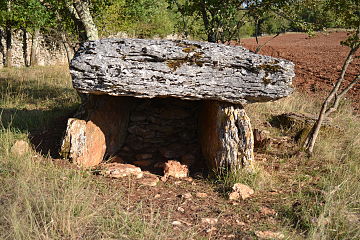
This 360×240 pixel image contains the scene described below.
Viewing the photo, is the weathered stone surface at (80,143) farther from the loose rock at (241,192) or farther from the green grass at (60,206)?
the loose rock at (241,192)

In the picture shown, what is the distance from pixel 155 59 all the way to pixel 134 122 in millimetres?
2080

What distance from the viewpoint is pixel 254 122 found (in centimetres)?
611

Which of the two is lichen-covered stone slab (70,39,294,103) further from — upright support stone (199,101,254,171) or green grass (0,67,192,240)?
green grass (0,67,192,240)

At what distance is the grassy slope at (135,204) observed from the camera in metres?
2.73

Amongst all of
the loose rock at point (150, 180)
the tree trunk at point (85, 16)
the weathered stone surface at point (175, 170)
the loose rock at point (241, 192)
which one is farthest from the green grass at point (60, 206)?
the tree trunk at point (85, 16)

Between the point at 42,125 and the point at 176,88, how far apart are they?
284cm

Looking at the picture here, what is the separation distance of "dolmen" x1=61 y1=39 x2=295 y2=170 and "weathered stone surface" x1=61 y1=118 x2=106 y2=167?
0.01 m

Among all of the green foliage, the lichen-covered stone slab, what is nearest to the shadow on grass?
the lichen-covered stone slab

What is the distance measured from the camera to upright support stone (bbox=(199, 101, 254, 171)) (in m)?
4.21

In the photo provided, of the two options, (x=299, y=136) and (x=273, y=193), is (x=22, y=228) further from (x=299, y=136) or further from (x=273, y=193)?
(x=299, y=136)

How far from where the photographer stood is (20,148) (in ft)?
14.2

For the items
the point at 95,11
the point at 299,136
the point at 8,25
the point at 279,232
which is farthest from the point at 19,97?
the point at 8,25

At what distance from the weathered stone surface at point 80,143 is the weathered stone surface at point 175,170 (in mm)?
1045

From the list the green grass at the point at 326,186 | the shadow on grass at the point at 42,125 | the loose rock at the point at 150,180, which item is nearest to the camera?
the green grass at the point at 326,186
